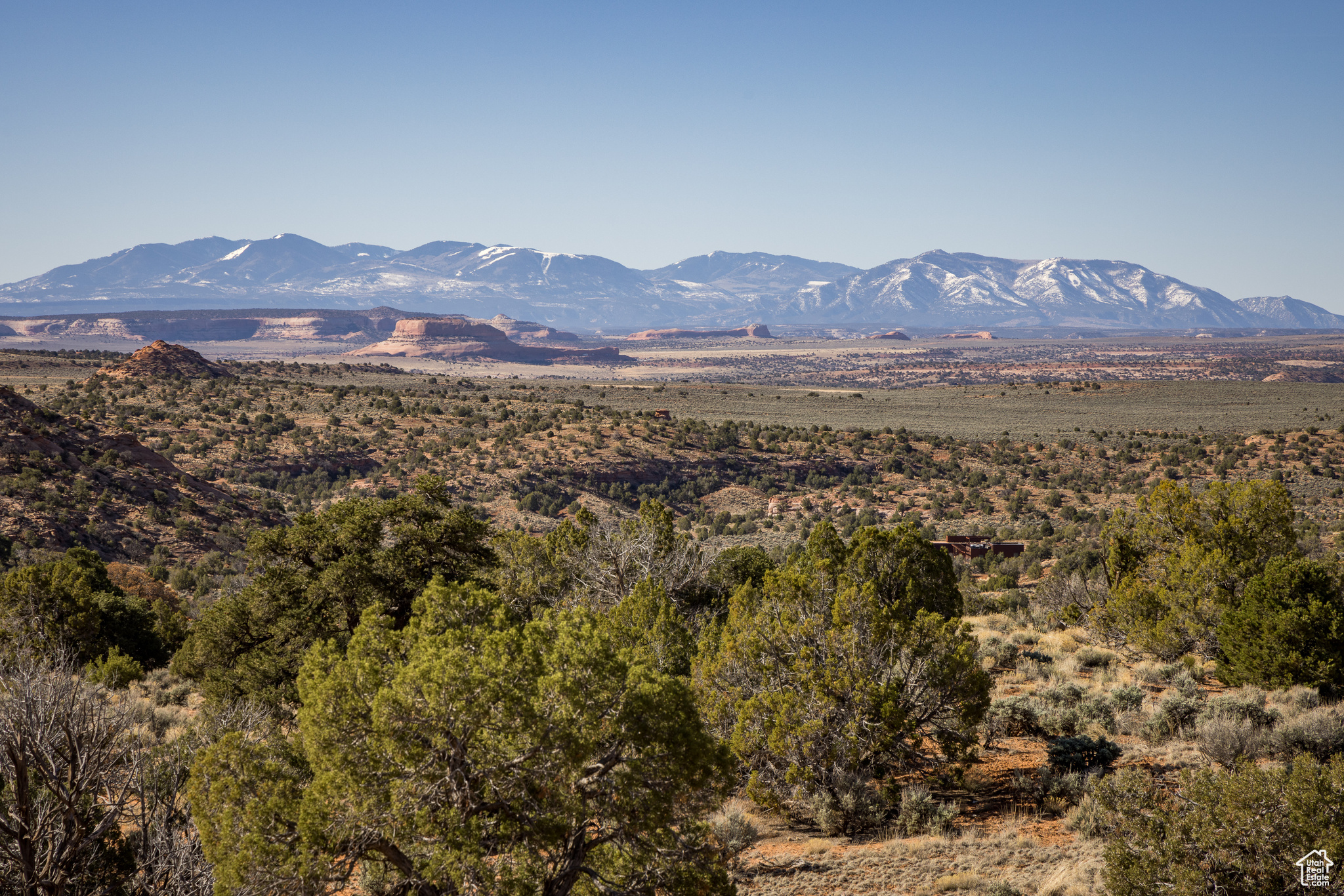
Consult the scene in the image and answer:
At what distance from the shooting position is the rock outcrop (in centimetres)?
6819

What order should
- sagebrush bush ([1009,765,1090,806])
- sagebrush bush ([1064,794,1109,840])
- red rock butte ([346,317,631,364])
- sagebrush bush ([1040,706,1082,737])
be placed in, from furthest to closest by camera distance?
1. red rock butte ([346,317,631,364])
2. sagebrush bush ([1040,706,1082,737])
3. sagebrush bush ([1009,765,1090,806])
4. sagebrush bush ([1064,794,1109,840])

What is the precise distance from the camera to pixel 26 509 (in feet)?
104

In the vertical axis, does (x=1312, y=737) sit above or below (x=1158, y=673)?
above

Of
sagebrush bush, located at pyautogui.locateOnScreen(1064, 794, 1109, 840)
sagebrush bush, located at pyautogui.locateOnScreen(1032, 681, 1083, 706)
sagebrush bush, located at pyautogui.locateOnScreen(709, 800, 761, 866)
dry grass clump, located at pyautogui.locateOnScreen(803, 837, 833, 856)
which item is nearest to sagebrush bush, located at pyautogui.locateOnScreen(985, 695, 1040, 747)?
sagebrush bush, located at pyautogui.locateOnScreen(1032, 681, 1083, 706)

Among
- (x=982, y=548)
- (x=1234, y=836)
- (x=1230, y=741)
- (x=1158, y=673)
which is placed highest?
(x=1234, y=836)

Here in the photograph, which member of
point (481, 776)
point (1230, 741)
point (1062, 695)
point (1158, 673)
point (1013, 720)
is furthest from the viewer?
point (1158, 673)

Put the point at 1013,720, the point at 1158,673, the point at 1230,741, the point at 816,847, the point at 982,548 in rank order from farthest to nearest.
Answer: the point at 982,548 → the point at 1158,673 → the point at 1013,720 → the point at 1230,741 → the point at 816,847

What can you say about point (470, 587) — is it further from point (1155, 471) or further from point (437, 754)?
point (1155, 471)

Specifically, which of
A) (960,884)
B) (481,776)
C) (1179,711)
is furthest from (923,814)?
(481,776)

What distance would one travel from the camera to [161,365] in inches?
2776

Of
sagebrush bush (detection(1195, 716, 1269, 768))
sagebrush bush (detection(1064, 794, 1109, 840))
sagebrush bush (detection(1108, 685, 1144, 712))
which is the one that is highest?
sagebrush bush (detection(1195, 716, 1269, 768))

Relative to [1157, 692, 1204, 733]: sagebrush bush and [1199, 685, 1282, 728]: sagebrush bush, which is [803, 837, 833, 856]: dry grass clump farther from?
[1157, 692, 1204, 733]: sagebrush bush

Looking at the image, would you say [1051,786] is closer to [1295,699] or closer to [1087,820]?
[1087,820]

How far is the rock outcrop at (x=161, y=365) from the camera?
6819 centimetres
